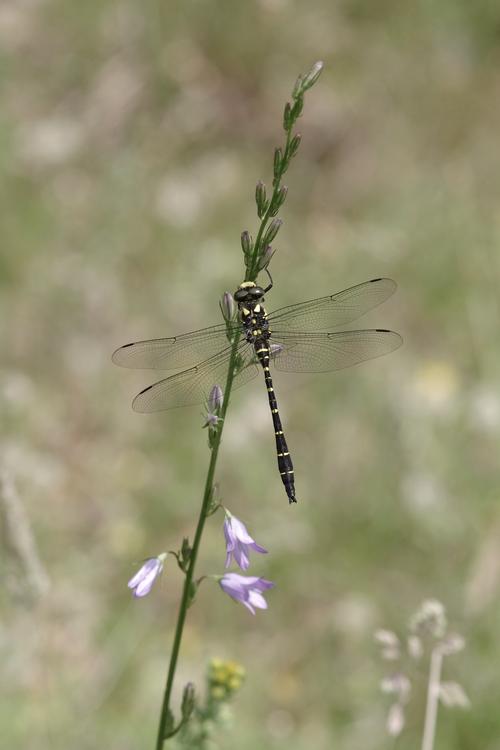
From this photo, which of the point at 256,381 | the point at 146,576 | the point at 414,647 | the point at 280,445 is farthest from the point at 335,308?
the point at 256,381

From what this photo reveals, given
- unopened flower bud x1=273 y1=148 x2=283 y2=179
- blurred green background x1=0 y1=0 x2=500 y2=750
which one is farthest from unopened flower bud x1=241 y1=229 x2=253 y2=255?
blurred green background x1=0 y1=0 x2=500 y2=750

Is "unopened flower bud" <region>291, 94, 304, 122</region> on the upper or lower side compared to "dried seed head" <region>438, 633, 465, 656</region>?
upper

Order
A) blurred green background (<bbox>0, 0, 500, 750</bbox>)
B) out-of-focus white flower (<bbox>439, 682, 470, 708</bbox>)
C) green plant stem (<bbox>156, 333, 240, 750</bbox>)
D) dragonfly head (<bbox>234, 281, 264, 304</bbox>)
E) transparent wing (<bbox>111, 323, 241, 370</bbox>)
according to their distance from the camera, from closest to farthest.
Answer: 1. green plant stem (<bbox>156, 333, 240, 750</bbox>)
2. out-of-focus white flower (<bbox>439, 682, 470, 708</bbox>)
3. dragonfly head (<bbox>234, 281, 264, 304</bbox>)
4. transparent wing (<bbox>111, 323, 241, 370</bbox>)
5. blurred green background (<bbox>0, 0, 500, 750</bbox>)

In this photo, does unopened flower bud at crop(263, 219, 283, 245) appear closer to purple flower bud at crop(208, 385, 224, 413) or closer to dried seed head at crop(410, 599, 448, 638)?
purple flower bud at crop(208, 385, 224, 413)

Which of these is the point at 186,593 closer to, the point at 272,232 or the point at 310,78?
the point at 272,232

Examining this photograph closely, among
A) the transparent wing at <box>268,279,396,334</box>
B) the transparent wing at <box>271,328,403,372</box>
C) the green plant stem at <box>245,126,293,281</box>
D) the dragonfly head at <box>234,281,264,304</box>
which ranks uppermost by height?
the transparent wing at <box>268,279,396,334</box>

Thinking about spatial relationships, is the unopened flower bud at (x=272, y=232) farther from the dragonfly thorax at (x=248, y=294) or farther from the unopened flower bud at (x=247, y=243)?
the dragonfly thorax at (x=248, y=294)
